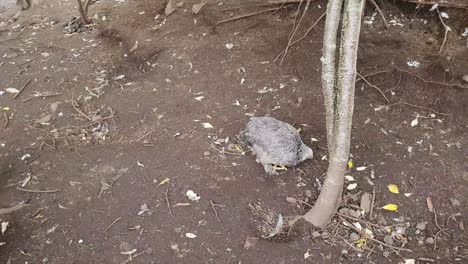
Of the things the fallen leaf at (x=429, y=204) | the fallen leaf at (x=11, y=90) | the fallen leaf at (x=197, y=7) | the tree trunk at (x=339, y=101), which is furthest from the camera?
the fallen leaf at (x=197, y=7)

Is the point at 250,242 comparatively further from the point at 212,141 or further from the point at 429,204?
the point at 429,204

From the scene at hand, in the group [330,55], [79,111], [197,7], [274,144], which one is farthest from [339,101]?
[197,7]

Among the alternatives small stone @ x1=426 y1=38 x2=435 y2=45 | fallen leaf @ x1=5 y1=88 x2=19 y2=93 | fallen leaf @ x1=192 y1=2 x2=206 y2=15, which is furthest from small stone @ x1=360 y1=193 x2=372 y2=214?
fallen leaf @ x1=5 y1=88 x2=19 y2=93

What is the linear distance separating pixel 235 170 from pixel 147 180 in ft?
1.89

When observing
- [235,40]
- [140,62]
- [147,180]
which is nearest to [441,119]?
[235,40]

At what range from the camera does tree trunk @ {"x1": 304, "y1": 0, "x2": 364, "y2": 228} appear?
179cm

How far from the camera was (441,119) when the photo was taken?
9.84ft

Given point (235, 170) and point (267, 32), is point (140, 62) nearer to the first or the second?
point (267, 32)

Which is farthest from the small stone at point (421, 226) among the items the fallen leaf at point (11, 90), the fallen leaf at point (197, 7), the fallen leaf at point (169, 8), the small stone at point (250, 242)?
the fallen leaf at point (11, 90)

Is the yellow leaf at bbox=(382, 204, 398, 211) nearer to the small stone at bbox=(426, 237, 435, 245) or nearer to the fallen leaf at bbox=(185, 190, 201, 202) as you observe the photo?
the small stone at bbox=(426, 237, 435, 245)

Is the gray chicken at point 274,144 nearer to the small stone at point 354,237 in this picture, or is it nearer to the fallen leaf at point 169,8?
the small stone at point 354,237

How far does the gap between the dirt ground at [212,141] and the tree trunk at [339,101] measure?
127mm

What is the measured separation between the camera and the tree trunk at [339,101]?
5.86 feet

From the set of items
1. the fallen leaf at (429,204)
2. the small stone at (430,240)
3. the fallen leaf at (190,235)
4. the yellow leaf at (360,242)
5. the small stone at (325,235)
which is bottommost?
the small stone at (430,240)
